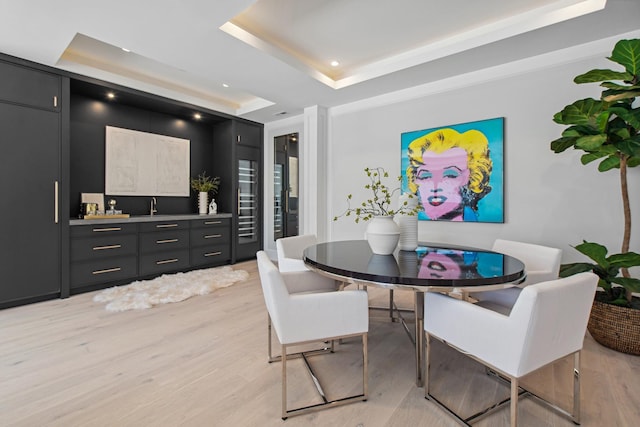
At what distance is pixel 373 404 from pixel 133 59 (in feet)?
14.4

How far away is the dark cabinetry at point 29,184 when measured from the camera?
304 cm

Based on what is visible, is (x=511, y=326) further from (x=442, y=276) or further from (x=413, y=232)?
(x=413, y=232)

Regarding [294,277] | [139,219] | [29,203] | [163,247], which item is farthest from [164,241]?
[294,277]

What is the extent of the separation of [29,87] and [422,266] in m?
4.27

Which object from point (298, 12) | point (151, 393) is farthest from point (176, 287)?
point (298, 12)

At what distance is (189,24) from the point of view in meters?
2.55

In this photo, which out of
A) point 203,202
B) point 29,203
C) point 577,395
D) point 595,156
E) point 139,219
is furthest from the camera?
point 203,202

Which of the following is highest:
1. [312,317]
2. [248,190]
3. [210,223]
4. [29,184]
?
[248,190]

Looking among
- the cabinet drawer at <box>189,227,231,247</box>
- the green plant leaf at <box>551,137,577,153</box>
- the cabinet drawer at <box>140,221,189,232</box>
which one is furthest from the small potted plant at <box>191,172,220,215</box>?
the green plant leaf at <box>551,137,577,153</box>

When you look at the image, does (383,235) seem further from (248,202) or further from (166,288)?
(248,202)

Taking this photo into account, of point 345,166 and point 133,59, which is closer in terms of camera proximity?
point 133,59

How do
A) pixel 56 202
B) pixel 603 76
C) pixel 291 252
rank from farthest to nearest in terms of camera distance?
1. pixel 56 202
2. pixel 291 252
3. pixel 603 76

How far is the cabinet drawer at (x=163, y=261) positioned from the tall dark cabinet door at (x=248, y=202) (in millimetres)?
1012

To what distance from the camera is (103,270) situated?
12.3ft
